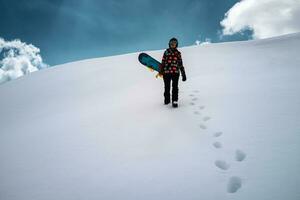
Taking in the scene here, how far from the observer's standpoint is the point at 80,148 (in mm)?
3701

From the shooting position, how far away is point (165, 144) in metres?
3.44

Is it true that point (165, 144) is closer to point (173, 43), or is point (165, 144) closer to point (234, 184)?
point (234, 184)

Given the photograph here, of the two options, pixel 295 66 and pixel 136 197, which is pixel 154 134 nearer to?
pixel 136 197

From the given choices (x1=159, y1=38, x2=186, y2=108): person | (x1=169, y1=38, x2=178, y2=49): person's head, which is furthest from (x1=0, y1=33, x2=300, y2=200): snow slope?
(x1=169, y1=38, x2=178, y2=49): person's head

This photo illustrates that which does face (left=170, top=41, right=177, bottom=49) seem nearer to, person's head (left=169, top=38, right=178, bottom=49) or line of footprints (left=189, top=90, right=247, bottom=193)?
person's head (left=169, top=38, right=178, bottom=49)

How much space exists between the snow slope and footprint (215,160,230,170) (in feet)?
0.04

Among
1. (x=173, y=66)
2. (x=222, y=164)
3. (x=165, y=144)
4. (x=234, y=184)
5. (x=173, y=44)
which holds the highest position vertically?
(x=173, y=44)

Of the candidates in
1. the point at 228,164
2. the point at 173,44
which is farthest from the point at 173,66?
the point at 228,164

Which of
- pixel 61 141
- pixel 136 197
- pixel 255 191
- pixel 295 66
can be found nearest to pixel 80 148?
pixel 61 141

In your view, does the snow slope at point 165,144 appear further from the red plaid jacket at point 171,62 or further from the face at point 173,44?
the face at point 173,44

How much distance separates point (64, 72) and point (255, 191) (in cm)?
1187

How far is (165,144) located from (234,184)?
4.15 ft

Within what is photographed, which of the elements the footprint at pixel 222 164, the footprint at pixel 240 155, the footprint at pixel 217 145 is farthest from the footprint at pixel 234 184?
the footprint at pixel 217 145

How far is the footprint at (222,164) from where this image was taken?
2699 mm
